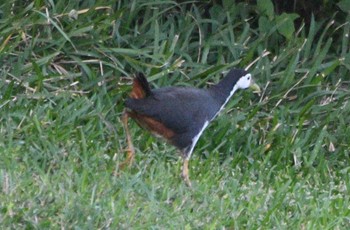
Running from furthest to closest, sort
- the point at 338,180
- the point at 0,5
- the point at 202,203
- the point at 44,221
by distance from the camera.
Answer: the point at 0,5
the point at 338,180
the point at 202,203
the point at 44,221

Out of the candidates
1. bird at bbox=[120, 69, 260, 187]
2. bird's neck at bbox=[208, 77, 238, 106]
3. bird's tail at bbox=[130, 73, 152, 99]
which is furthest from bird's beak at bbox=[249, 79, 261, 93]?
bird's tail at bbox=[130, 73, 152, 99]

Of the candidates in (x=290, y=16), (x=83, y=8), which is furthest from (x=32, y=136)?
(x=290, y=16)

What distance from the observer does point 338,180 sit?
785cm

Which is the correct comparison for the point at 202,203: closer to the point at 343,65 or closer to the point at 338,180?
the point at 338,180

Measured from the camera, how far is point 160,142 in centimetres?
773

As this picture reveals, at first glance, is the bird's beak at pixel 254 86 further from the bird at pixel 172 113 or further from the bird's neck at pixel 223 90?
the bird at pixel 172 113

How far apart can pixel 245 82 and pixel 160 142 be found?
0.78m

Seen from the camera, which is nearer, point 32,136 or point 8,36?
point 32,136

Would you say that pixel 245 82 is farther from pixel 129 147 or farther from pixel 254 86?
pixel 129 147

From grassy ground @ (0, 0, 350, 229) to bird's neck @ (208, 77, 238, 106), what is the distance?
1.11 feet

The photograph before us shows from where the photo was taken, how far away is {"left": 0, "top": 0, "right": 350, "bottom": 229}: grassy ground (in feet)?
20.7

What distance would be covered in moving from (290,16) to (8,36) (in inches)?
85.7

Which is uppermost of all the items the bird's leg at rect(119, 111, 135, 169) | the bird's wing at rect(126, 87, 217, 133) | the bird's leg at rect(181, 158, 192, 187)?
the bird's wing at rect(126, 87, 217, 133)

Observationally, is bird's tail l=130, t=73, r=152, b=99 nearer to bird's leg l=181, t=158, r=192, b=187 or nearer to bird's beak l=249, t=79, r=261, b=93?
bird's leg l=181, t=158, r=192, b=187
